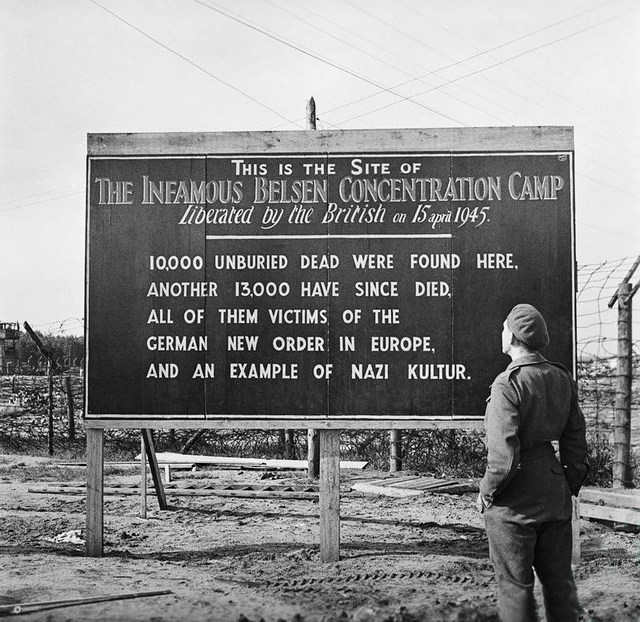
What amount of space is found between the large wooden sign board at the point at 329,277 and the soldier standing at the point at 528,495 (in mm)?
2732

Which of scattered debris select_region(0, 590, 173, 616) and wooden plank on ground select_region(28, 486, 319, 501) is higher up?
scattered debris select_region(0, 590, 173, 616)

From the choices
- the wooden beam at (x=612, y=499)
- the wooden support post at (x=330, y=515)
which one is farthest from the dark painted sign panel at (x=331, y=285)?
the wooden beam at (x=612, y=499)

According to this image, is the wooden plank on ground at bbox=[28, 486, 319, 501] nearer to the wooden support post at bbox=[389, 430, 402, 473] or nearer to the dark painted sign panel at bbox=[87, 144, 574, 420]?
the wooden support post at bbox=[389, 430, 402, 473]

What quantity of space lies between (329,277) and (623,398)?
5.18 meters

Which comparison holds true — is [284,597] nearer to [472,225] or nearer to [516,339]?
[516,339]

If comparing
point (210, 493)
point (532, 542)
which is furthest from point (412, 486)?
point (532, 542)

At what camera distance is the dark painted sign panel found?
310 inches

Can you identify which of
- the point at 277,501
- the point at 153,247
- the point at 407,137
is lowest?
the point at 277,501

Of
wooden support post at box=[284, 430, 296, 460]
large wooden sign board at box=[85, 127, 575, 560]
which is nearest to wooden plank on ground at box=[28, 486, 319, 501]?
large wooden sign board at box=[85, 127, 575, 560]

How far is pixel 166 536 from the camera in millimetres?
9297

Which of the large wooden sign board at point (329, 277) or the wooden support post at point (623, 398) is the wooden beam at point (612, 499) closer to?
the wooden support post at point (623, 398)

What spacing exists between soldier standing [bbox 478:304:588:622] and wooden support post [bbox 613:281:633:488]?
21.2 ft

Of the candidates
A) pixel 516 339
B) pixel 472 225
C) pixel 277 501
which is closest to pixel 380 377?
pixel 472 225

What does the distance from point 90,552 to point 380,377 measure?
3.05 m
